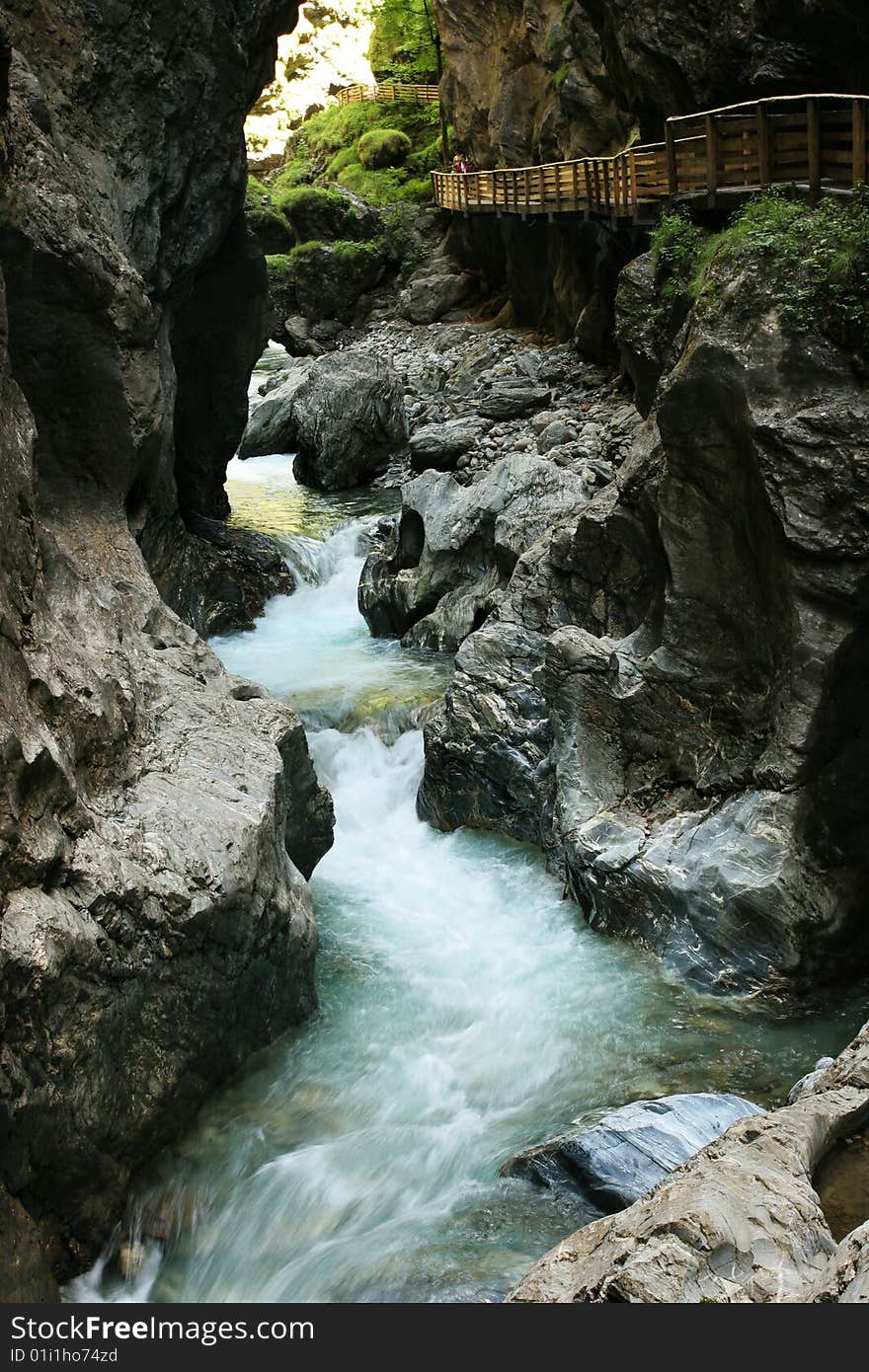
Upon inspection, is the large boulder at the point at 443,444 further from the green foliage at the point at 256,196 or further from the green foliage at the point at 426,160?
the green foliage at the point at 426,160

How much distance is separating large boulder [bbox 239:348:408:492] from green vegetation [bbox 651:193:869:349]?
580 inches

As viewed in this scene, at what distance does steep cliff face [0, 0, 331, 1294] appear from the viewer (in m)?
7.32

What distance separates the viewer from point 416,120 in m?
47.3

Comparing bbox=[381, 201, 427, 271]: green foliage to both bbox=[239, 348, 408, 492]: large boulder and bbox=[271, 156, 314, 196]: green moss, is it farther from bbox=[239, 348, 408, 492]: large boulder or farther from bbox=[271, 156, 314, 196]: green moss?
bbox=[239, 348, 408, 492]: large boulder

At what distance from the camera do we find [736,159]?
1655 cm

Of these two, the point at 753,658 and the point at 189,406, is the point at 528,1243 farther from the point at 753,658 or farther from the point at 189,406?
the point at 189,406

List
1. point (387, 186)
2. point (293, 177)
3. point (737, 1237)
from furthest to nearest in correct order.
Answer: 1. point (293, 177)
2. point (387, 186)
3. point (737, 1237)

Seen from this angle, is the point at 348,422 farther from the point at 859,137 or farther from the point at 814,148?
the point at 859,137

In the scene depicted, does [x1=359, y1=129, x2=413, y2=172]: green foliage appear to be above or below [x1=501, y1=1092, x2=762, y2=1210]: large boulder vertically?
above

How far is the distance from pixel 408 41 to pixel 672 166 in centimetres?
3738

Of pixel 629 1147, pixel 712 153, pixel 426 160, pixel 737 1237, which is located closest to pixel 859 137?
pixel 712 153

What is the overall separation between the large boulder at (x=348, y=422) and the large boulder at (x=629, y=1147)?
Result: 19.3m

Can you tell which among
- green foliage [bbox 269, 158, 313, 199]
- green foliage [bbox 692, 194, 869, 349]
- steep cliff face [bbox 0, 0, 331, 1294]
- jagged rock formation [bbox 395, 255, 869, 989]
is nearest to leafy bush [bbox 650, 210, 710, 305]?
green foliage [bbox 692, 194, 869, 349]
